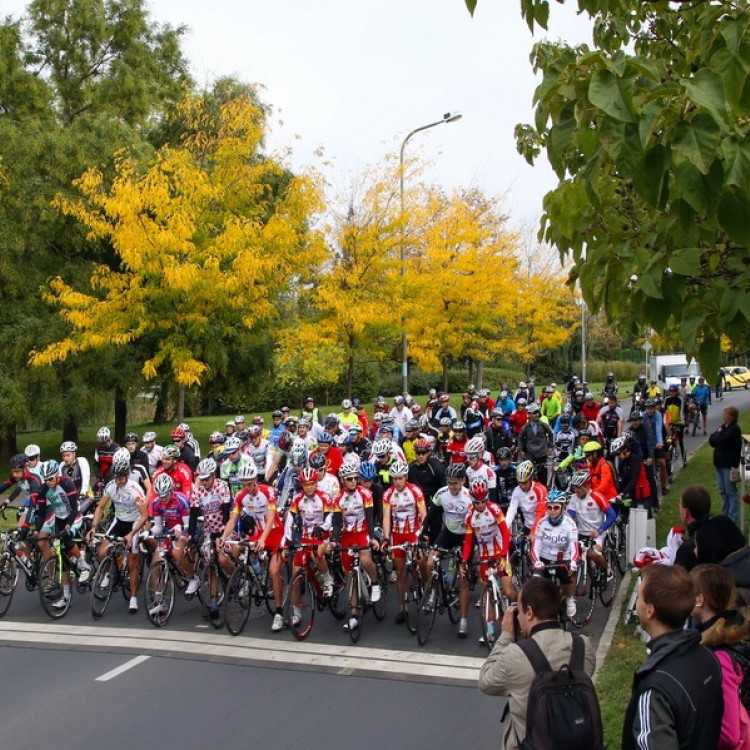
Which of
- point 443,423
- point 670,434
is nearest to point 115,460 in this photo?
point 443,423

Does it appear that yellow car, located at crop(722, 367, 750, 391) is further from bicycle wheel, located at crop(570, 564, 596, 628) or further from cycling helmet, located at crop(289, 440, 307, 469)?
bicycle wheel, located at crop(570, 564, 596, 628)

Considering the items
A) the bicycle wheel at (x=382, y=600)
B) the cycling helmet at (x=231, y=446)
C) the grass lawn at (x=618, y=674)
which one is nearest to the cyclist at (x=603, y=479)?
the grass lawn at (x=618, y=674)

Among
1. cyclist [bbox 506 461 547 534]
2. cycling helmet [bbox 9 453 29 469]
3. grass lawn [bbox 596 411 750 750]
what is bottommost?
grass lawn [bbox 596 411 750 750]

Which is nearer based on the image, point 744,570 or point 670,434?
point 744,570

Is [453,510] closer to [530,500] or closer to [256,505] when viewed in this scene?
[530,500]

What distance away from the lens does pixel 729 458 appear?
13.4 meters

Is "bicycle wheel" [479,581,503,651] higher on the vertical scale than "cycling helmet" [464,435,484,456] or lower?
lower

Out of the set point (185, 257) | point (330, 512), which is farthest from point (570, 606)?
point (185, 257)

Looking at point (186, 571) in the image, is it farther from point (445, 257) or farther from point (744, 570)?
point (445, 257)

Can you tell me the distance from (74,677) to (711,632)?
6.82m

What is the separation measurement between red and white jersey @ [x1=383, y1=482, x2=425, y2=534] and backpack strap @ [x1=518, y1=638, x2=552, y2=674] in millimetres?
6496

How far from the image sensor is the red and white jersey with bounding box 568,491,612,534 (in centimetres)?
1101

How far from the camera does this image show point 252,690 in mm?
8438

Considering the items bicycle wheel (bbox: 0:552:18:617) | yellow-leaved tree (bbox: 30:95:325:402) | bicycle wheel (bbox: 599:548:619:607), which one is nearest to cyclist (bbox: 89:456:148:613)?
bicycle wheel (bbox: 0:552:18:617)
